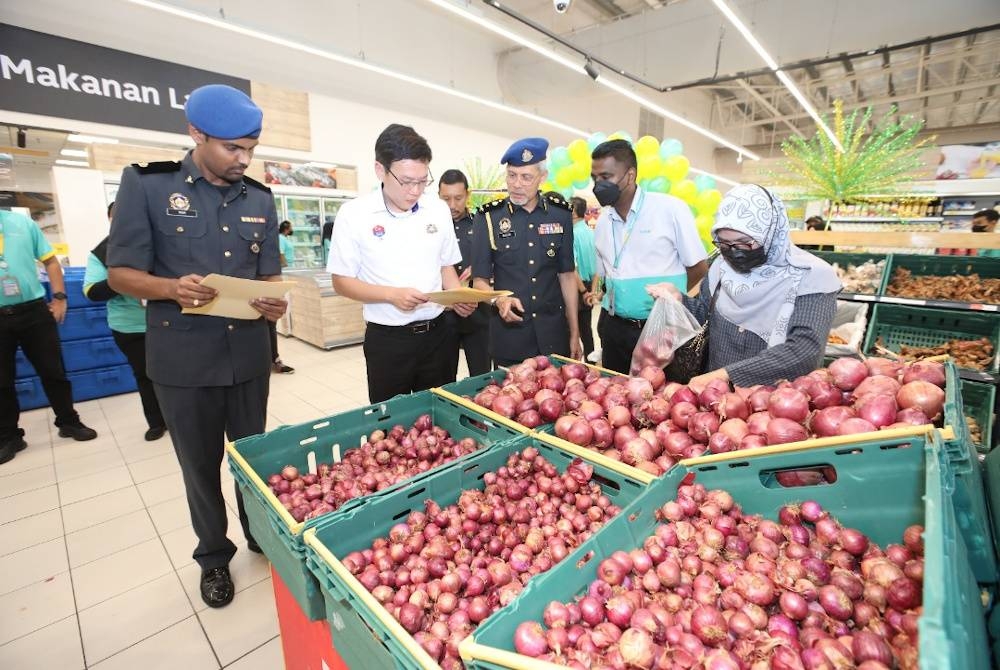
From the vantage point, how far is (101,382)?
472 cm

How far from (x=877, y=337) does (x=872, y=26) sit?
7178mm

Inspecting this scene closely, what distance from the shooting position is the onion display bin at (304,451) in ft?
3.77

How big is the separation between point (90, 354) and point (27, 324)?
1.33 meters

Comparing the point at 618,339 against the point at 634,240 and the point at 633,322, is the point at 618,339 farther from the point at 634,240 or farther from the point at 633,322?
the point at 634,240

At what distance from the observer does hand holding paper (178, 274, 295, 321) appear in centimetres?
157

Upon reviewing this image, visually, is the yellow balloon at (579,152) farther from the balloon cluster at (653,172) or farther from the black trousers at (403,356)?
the black trousers at (403,356)

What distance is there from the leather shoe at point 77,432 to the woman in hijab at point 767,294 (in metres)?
4.59

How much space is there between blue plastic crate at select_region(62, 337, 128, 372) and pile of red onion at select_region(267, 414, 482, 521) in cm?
428

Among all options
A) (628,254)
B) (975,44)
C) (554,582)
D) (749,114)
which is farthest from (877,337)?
(749,114)

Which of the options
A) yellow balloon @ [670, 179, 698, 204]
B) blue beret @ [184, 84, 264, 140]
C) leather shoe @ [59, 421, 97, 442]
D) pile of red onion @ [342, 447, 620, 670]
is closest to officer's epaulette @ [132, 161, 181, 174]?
blue beret @ [184, 84, 264, 140]

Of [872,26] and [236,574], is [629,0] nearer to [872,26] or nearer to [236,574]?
[872,26]

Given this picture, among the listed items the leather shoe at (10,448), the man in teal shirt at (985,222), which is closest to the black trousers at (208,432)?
the leather shoe at (10,448)

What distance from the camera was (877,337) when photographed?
355 cm

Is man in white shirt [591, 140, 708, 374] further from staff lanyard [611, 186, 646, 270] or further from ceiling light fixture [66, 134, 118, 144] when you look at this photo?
ceiling light fixture [66, 134, 118, 144]
